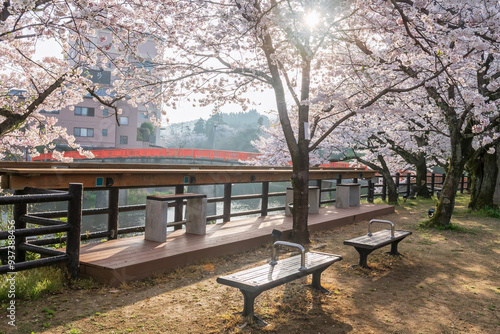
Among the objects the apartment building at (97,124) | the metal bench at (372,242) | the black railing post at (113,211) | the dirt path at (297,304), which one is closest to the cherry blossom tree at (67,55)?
the black railing post at (113,211)

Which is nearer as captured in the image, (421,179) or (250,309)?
(250,309)

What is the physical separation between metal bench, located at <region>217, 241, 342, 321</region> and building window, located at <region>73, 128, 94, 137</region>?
159 ft

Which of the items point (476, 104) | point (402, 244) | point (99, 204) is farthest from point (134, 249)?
point (99, 204)

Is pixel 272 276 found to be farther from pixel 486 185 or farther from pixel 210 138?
pixel 210 138

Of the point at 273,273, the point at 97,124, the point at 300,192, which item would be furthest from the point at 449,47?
the point at 97,124

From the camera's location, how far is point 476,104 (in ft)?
28.9

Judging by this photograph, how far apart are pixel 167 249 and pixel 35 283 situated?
5.84 ft

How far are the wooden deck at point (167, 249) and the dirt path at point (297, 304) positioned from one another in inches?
5.9

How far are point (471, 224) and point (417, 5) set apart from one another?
7.24 metres

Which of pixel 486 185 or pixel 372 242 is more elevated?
pixel 486 185

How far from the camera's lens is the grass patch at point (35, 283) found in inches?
160

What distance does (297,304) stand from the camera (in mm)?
4453

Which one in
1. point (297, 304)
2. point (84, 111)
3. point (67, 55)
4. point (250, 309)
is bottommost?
point (297, 304)

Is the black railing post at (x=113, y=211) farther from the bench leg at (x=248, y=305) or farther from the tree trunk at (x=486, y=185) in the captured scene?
the tree trunk at (x=486, y=185)
